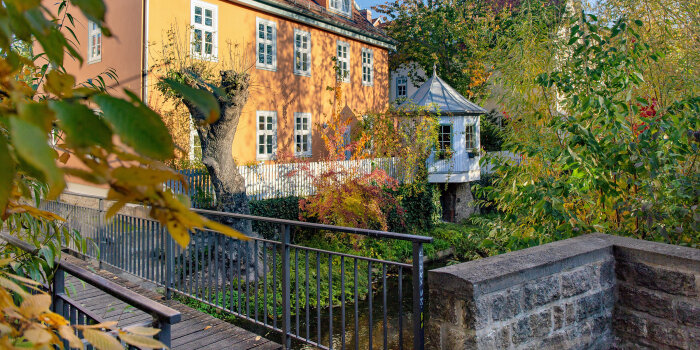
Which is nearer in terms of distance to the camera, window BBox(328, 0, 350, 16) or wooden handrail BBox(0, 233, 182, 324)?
wooden handrail BBox(0, 233, 182, 324)

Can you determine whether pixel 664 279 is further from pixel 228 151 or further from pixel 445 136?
pixel 445 136

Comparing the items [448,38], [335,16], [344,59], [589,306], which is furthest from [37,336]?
[448,38]

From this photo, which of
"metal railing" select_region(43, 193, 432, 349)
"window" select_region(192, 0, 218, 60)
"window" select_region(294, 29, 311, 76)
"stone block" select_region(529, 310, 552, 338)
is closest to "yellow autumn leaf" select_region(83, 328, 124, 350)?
"metal railing" select_region(43, 193, 432, 349)

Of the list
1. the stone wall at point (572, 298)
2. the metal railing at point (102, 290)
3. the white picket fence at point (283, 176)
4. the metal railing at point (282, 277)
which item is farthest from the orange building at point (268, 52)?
the stone wall at point (572, 298)

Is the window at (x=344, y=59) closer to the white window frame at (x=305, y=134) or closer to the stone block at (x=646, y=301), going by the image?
the white window frame at (x=305, y=134)

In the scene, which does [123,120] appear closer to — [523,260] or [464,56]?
[523,260]

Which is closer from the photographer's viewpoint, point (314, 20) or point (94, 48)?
point (94, 48)

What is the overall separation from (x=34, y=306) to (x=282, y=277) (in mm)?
3460

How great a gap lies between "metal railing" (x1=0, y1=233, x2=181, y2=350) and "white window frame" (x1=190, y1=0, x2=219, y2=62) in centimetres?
1135

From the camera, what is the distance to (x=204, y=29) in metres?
13.9

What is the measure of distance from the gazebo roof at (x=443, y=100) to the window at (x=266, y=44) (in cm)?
446

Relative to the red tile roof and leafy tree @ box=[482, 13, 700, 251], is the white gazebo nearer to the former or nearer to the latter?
the red tile roof

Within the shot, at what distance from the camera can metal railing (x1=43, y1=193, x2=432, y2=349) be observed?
11.8 ft

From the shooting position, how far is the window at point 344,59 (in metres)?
18.8
